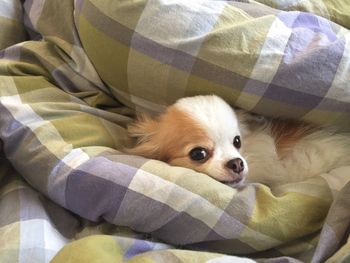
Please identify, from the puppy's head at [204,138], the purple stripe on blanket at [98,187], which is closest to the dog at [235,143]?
the puppy's head at [204,138]

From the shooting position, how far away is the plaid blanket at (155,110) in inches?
34.5

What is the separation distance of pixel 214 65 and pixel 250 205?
0.30 m

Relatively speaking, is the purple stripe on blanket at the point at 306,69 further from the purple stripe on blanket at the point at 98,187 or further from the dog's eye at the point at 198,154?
the purple stripe on blanket at the point at 98,187

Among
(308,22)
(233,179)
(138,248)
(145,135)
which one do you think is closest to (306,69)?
(308,22)

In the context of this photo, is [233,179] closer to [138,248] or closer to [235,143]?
[235,143]

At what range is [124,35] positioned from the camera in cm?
107

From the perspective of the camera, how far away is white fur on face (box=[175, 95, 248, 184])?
39.3 inches

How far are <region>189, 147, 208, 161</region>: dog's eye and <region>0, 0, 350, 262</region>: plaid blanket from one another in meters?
0.08

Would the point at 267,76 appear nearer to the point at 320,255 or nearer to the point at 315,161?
the point at 315,161

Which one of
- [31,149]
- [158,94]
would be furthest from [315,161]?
[31,149]

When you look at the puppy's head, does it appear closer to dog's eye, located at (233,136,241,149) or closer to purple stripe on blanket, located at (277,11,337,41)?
dog's eye, located at (233,136,241,149)

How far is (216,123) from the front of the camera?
1012 mm

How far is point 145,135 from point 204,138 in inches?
6.4

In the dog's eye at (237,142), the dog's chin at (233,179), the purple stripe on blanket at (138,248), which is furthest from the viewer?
the dog's eye at (237,142)
